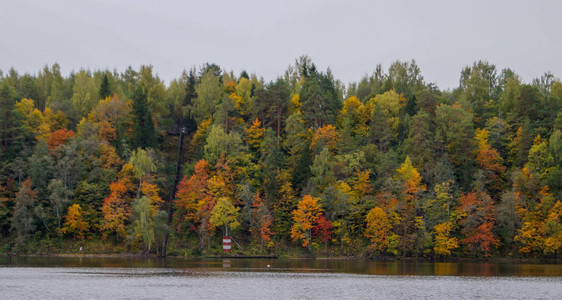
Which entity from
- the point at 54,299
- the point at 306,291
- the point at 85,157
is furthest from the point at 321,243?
the point at 54,299

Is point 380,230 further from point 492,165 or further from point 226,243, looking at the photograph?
point 492,165

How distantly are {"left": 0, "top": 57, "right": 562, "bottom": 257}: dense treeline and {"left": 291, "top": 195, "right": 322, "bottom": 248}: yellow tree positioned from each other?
10.5 inches

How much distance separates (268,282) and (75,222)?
2220 inches

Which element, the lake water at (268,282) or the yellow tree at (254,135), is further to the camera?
the yellow tree at (254,135)

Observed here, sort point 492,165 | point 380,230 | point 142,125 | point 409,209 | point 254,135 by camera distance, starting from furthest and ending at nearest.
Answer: point 142,125 < point 254,135 < point 492,165 < point 409,209 < point 380,230

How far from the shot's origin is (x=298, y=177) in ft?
390

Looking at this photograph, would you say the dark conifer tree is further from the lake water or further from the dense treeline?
the lake water

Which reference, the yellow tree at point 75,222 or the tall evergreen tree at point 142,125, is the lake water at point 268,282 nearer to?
the yellow tree at point 75,222

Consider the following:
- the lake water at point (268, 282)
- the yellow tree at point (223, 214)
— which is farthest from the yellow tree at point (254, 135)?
the lake water at point (268, 282)

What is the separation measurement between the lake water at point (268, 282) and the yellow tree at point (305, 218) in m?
23.7

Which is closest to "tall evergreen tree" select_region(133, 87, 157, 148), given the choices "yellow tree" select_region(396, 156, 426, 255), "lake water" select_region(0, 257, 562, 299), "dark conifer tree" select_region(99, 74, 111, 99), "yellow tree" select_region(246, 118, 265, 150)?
"dark conifer tree" select_region(99, 74, 111, 99)

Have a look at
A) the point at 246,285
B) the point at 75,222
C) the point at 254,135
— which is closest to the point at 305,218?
the point at 254,135

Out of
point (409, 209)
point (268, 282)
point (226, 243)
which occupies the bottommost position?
point (268, 282)

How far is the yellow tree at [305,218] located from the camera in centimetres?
10706
